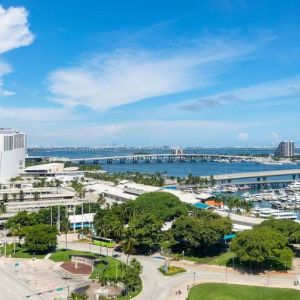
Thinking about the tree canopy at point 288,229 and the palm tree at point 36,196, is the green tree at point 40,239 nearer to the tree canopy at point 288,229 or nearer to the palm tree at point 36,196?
the tree canopy at point 288,229

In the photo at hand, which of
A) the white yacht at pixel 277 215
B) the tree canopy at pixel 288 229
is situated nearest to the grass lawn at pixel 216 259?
the tree canopy at pixel 288 229

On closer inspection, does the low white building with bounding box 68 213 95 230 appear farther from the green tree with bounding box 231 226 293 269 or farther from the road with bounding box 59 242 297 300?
the green tree with bounding box 231 226 293 269

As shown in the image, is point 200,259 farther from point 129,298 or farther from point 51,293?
point 51,293

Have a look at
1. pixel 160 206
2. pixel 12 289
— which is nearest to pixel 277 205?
pixel 160 206

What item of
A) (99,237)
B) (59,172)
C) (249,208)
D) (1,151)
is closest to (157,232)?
(99,237)

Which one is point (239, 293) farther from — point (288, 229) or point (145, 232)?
point (145, 232)

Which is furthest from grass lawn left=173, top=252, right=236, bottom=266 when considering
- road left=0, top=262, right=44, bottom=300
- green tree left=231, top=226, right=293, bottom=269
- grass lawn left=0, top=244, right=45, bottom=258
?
road left=0, top=262, right=44, bottom=300
